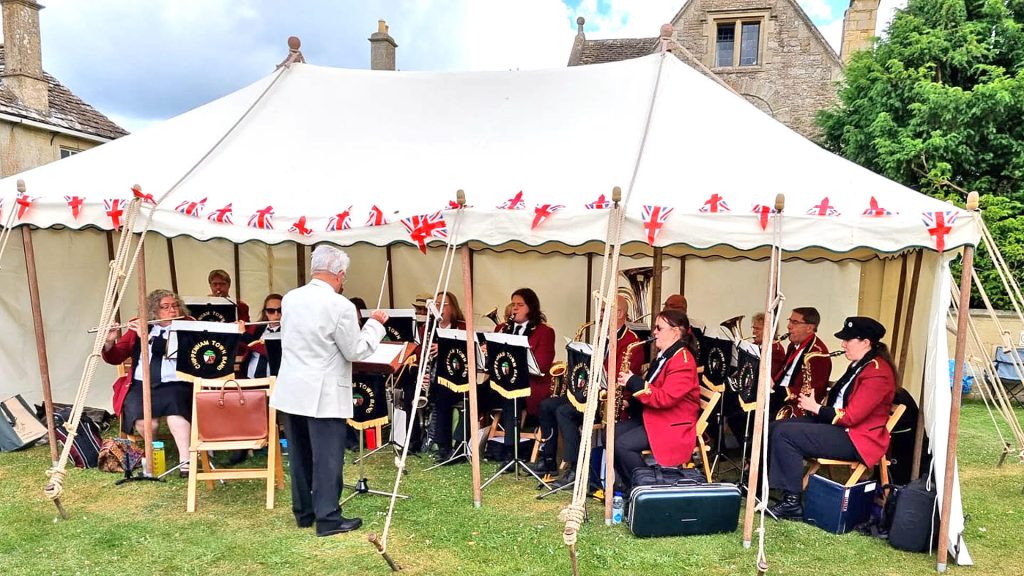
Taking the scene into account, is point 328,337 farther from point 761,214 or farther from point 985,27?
point 985,27

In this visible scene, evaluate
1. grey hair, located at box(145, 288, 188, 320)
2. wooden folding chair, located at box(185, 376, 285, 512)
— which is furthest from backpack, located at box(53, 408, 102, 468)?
wooden folding chair, located at box(185, 376, 285, 512)

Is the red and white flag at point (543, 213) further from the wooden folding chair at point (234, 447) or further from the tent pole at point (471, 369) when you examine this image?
the wooden folding chair at point (234, 447)

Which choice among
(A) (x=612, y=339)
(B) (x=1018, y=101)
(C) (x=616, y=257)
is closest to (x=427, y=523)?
(A) (x=612, y=339)

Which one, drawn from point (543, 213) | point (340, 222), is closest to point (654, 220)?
point (543, 213)

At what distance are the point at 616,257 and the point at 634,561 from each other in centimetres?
162

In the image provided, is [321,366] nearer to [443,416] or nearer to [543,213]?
[543,213]

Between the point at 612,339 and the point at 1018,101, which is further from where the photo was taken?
the point at 1018,101

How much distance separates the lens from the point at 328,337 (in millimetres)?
3447

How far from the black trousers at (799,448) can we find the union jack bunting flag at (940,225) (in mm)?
1234

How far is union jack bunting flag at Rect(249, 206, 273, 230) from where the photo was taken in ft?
14.7

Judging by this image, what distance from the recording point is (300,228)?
4441 mm

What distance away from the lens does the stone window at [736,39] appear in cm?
1541

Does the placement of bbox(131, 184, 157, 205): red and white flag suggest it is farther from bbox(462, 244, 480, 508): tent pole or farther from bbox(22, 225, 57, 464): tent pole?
bbox(462, 244, 480, 508): tent pole

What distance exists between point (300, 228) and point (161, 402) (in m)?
1.60
